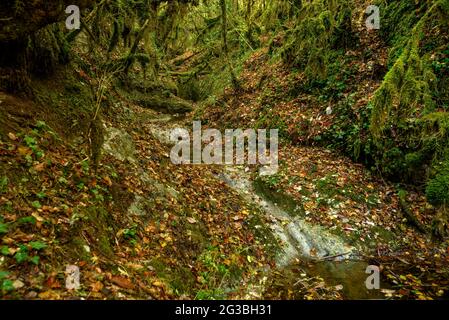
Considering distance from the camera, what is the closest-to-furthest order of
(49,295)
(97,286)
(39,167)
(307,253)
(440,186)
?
(49,295), (97,286), (39,167), (307,253), (440,186)

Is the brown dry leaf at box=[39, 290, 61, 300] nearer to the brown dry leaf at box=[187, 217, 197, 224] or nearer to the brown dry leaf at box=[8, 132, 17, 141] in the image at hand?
the brown dry leaf at box=[8, 132, 17, 141]

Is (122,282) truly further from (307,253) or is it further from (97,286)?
(307,253)

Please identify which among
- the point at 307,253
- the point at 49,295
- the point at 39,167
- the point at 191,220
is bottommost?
the point at 307,253

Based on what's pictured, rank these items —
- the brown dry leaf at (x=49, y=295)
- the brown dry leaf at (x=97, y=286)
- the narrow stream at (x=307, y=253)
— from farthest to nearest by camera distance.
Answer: the narrow stream at (x=307, y=253) < the brown dry leaf at (x=97, y=286) < the brown dry leaf at (x=49, y=295)

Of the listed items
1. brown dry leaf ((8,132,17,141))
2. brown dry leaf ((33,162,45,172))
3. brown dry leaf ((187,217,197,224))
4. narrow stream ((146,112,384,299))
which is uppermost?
brown dry leaf ((8,132,17,141))

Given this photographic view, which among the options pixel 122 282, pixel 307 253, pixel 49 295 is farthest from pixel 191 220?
pixel 49 295

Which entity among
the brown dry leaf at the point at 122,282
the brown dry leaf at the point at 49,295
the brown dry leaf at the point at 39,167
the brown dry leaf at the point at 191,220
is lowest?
the brown dry leaf at the point at 191,220

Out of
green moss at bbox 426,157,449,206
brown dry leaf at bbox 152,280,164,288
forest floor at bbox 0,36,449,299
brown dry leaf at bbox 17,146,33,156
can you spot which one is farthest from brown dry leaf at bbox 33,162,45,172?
green moss at bbox 426,157,449,206

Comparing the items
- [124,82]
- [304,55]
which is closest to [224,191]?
[304,55]

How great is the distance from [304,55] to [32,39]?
858 centimetres

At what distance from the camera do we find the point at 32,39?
5.26m

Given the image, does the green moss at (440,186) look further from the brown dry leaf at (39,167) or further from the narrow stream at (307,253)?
the brown dry leaf at (39,167)

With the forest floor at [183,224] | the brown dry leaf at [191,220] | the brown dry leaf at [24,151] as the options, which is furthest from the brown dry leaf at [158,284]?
the brown dry leaf at [24,151]
